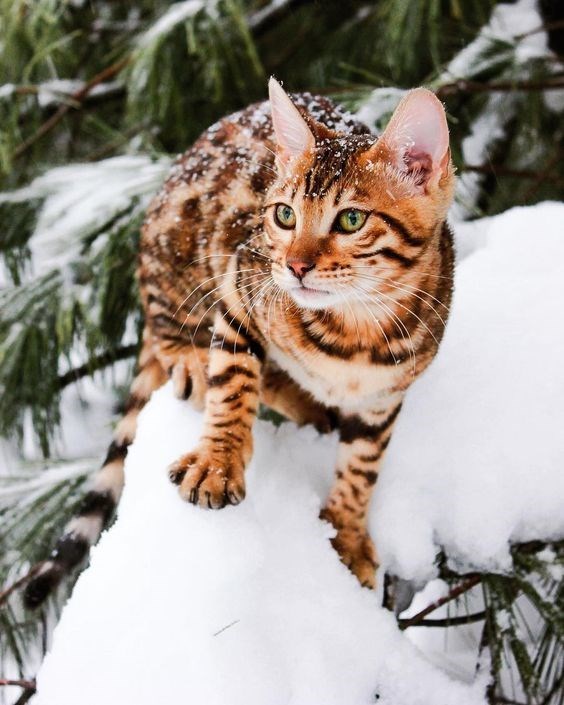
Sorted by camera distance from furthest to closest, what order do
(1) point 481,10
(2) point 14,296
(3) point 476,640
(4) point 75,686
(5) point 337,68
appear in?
1. (5) point 337,68
2. (1) point 481,10
3. (2) point 14,296
4. (3) point 476,640
5. (4) point 75,686

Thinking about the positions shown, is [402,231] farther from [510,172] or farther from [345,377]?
[510,172]

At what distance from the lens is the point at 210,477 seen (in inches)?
42.6

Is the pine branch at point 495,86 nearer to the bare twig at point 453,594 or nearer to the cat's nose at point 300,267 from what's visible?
the cat's nose at point 300,267

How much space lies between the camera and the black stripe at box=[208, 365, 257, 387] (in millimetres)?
1201

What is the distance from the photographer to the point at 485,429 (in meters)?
1.19

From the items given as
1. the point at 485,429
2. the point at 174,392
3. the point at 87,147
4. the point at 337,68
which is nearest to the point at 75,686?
the point at 174,392

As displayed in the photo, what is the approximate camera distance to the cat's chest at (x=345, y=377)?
1.15 metres

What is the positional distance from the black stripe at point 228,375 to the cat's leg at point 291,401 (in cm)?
14

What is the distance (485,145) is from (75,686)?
4.87 feet

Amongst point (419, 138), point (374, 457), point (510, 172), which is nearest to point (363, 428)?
point (374, 457)

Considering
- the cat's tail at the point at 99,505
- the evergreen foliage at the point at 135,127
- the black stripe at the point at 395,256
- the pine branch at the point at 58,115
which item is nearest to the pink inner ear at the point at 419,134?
the black stripe at the point at 395,256

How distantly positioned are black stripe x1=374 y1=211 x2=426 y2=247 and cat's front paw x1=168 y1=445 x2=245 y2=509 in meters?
0.40

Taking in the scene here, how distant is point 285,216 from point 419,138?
0.22 m

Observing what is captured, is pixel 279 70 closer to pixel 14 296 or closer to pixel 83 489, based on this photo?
pixel 14 296
